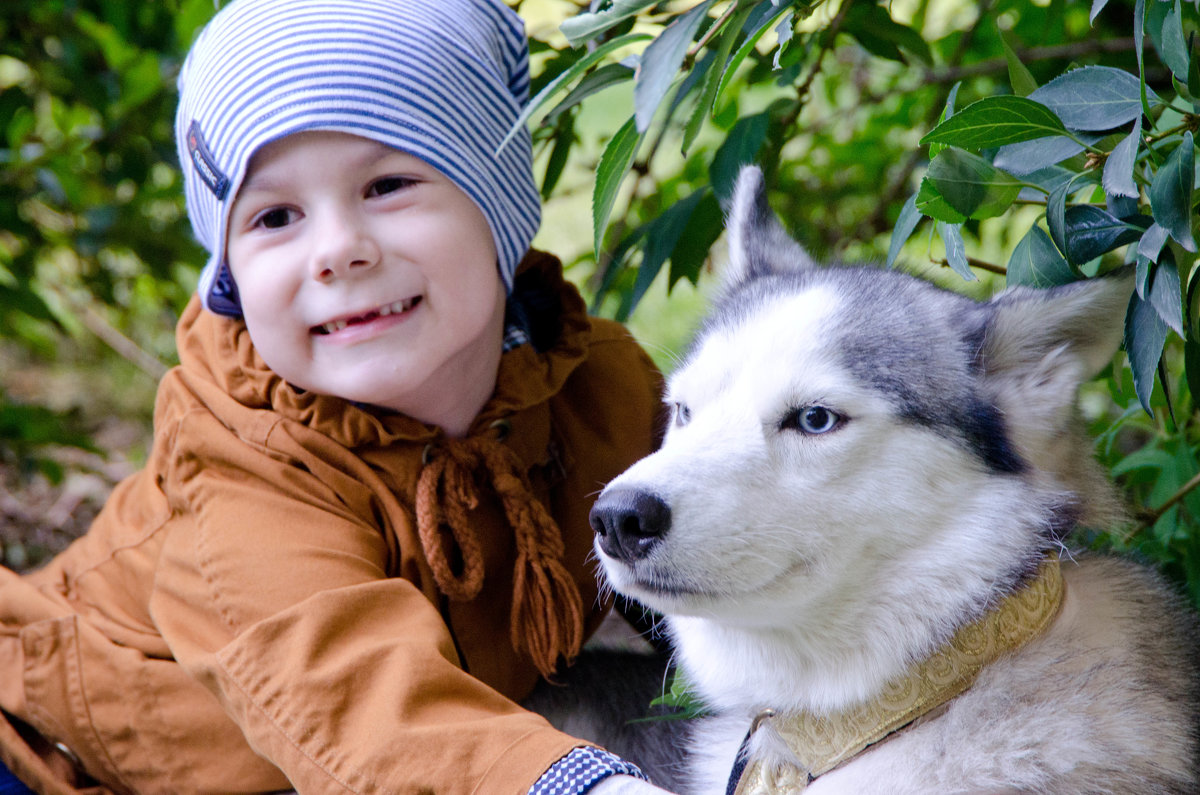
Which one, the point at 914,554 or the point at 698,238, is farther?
the point at 698,238

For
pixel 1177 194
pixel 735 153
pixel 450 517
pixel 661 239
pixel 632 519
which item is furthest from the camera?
pixel 661 239

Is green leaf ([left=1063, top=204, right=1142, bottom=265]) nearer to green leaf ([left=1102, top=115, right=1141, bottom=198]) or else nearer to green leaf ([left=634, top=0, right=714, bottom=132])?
green leaf ([left=1102, top=115, right=1141, bottom=198])

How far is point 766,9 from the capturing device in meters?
1.57

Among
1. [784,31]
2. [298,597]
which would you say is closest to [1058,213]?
[784,31]

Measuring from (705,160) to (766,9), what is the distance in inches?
67.5

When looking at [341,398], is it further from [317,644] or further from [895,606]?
[895,606]

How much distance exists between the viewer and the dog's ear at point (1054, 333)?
1572mm

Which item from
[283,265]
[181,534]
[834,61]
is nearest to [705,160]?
[834,61]

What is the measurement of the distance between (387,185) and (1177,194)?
4.13 feet

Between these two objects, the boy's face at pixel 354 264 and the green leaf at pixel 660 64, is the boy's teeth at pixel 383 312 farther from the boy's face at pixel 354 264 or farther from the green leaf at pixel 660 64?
the green leaf at pixel 660 64

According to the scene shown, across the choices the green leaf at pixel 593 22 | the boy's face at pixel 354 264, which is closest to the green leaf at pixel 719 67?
the green leaf at pixel 593 22

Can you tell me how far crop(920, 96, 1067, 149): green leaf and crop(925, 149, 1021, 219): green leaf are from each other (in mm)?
30

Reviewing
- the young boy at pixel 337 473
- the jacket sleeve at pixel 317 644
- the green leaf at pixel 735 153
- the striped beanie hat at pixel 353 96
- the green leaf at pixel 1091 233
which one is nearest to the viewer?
the green leaf at pixel 1091 233

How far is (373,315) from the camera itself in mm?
1992
